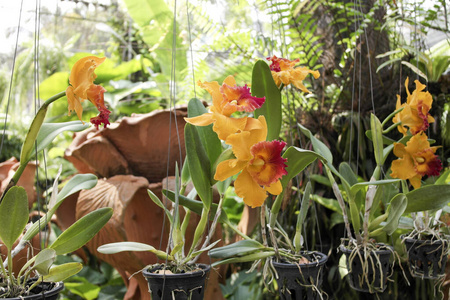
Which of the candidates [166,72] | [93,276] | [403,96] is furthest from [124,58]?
[403,96]

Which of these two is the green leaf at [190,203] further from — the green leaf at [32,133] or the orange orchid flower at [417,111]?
the orange orchid flower at [417,111]

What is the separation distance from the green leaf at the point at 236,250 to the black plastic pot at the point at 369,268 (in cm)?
26

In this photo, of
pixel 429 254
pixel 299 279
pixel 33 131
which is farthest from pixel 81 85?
pixel 429 254

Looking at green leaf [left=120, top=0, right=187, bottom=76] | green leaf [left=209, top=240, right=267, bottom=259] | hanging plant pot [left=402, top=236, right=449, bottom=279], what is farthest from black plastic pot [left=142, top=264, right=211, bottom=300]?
green leaf [left=120, top=0, right=187, bottom=76]

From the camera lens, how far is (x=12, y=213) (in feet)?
1.94

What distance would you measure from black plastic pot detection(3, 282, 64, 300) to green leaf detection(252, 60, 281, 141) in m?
0.43

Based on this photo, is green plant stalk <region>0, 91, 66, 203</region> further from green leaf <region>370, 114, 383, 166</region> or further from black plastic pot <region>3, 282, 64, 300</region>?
green leaf <region>370, 114, 383, 166</region>

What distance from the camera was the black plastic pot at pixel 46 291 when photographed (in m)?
0.56

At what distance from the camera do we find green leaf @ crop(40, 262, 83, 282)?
0.62m

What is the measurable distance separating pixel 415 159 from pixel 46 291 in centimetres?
79

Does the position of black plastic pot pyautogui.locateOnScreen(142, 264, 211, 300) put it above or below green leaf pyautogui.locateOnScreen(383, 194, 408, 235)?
below

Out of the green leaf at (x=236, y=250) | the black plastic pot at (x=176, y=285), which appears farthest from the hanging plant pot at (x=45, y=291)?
the green leaf at (x=236, y=250)

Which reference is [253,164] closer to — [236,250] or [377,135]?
[236,250]

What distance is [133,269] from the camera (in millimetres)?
1388
